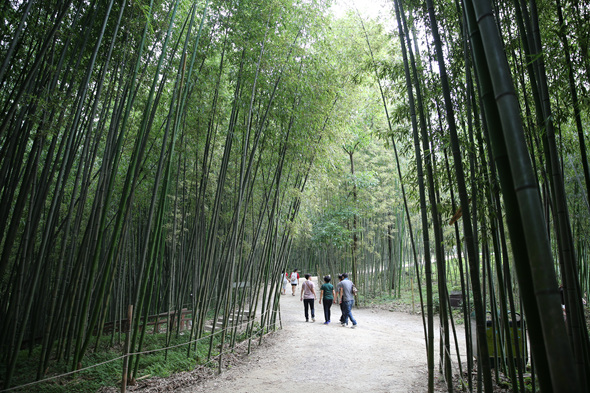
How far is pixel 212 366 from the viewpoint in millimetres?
3941

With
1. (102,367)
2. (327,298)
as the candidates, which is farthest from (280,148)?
(327,298)

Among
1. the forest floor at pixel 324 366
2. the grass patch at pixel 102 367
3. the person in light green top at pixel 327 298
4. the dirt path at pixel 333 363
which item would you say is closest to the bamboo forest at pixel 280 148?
the grass patch at pixel 102 367

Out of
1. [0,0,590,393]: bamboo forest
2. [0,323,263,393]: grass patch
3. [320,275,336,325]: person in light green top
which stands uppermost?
[0,0,590,393]: bamboo forest

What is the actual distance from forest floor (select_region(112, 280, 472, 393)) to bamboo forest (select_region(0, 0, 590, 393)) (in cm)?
26

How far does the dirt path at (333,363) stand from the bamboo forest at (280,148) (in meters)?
0.36

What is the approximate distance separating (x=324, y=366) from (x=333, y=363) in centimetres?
15

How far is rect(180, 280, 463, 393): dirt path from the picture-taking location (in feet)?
10.8

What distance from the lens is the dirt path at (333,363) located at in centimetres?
329

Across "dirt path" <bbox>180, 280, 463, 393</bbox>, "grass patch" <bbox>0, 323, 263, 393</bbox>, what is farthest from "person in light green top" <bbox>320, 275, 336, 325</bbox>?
"grass patch" <bbox>0, 323, 263, 393</bbox>

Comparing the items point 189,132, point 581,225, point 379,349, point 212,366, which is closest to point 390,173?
point 581,225

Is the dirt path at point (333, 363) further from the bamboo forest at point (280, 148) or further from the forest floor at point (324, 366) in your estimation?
the bamboo forest at point (280, 148)

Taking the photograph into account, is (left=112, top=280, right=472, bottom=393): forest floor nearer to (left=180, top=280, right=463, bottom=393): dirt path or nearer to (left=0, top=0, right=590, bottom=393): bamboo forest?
(left=180, top=280, right=463, bottom=393): dirt path

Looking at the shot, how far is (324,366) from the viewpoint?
12.7ft

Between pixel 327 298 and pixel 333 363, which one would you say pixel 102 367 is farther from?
pixel 327 298
